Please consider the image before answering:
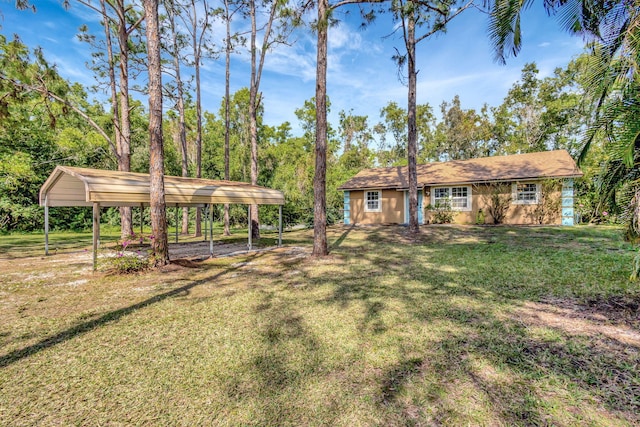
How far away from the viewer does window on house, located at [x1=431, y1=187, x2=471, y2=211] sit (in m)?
14.9

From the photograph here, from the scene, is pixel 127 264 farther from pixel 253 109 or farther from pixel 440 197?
pixel 440 197

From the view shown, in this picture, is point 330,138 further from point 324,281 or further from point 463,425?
point 463,425

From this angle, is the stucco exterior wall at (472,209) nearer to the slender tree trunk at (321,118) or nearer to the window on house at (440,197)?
the window on house at (440,197)

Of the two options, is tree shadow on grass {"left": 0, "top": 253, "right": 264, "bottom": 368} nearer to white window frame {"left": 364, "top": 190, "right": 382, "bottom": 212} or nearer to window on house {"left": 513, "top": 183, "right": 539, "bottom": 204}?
white window frame {"left": 364, "top": 190, "right": 382, "bottom": 212}

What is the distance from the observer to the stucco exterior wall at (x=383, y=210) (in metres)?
16.6

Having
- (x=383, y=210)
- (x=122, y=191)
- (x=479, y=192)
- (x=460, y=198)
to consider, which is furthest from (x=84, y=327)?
(x=479, y=192)

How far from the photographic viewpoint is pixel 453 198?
1512 cm

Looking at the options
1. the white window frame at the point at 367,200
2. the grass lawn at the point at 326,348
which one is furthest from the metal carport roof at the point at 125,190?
the white window frame at the point at 367,200

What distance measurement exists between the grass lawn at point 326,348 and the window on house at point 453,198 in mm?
9275

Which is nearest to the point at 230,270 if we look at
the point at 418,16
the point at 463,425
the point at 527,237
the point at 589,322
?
the point at 463,425

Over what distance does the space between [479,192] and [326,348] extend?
1434 cm

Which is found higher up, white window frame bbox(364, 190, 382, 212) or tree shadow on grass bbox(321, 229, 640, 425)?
white window frame bbox(364, 190, 382, 212)

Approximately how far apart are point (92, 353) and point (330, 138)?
32417 mm

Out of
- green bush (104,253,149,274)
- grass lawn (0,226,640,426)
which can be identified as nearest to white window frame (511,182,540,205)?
grass lawn (0,226,640,426)
